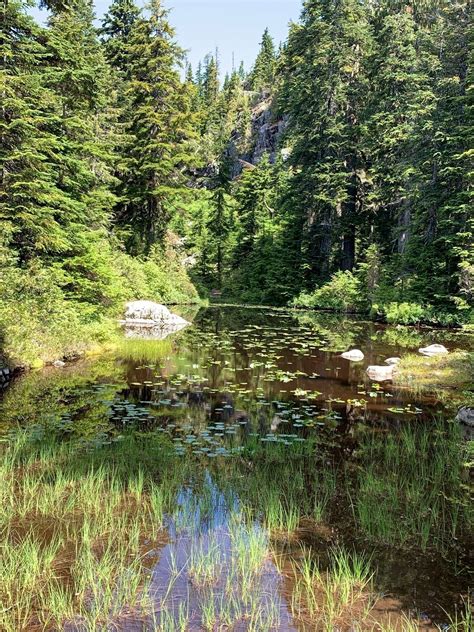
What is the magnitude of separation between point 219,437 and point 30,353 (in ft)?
23.3

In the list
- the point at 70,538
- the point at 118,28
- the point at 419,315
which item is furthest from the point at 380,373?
the point at 118,28

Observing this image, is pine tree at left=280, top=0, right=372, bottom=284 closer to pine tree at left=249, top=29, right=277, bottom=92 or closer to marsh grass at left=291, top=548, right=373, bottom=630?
marsh grass at left=291, top=548, right=373, bottom=630

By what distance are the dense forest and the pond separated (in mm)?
5787

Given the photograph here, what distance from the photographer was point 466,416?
9617mm

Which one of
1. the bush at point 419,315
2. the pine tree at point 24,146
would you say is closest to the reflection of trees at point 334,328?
the bush at point 419,315

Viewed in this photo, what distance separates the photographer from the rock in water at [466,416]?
31.0ft

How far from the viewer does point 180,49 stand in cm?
3244

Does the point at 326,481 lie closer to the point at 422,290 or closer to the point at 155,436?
the point at 155,436

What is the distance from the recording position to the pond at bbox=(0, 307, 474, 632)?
3986 millimetres

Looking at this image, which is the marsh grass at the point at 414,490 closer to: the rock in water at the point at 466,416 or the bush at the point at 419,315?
the rock in water at the point at 466,416

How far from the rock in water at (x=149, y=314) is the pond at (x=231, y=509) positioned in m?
13.1

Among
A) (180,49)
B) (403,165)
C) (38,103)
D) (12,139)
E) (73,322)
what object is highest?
(180,49)

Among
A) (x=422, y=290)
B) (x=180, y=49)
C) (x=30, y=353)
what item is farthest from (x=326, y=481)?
(x=180, y=49)

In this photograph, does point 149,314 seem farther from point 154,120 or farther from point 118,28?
point 118,28
